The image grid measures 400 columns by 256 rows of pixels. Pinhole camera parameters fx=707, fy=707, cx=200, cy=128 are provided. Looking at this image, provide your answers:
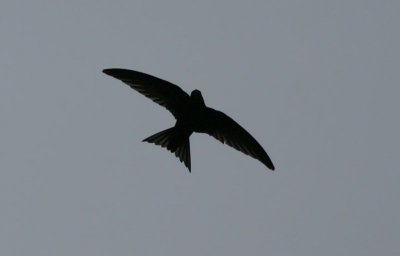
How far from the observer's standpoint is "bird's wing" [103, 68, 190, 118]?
792 centimetres

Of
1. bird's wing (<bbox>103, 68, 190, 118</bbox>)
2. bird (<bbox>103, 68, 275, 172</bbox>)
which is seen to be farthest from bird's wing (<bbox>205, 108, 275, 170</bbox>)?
bird's wing (<bbox>103, 68, 190, 118</bbox>)

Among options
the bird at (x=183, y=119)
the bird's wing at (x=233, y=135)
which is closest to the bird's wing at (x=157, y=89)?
the bird at (x=183, y=119)

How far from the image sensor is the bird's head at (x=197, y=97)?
778 centimetres

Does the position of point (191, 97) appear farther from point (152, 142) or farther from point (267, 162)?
point (267, 162)

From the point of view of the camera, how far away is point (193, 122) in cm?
802

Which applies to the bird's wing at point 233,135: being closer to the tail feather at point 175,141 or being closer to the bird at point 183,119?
the bird at point 183,119

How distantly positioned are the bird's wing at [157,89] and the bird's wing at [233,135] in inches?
14.5

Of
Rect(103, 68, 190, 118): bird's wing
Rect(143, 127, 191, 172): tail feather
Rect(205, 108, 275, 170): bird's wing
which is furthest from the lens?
Rect(205, 108, 275, 170): bird's wing

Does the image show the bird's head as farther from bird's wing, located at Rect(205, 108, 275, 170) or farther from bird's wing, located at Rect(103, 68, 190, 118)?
bird's wing, located at Rect(205, 108, 275, 170)

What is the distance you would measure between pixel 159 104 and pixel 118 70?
2.05 ft

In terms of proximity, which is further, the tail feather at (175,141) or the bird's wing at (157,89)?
the bird's wing at (157,89)

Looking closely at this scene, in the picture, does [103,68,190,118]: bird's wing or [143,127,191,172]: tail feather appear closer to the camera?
[143,127,191,172]: tail feather

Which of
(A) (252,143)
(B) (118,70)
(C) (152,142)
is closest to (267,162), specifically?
(A) (252,143)

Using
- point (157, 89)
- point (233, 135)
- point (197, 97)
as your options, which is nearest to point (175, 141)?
point (197, 97)
